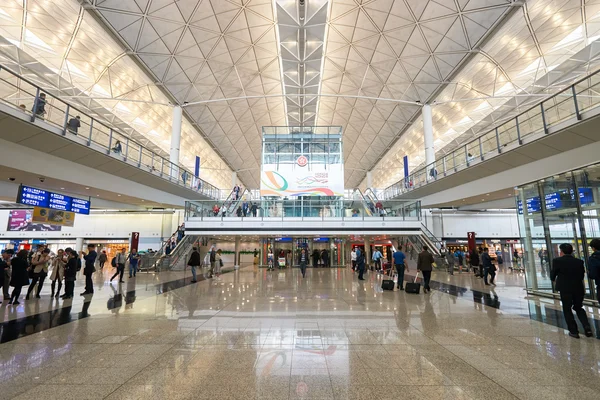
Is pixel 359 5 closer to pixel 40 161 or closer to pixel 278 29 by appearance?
pixel 278 29

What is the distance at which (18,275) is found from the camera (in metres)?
9.02

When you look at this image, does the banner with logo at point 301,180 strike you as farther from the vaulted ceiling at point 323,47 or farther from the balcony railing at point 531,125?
the balcony railing at point 531,125

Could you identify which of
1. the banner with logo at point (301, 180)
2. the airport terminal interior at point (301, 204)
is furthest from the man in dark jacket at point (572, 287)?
the banner with logo at point (301, 180)

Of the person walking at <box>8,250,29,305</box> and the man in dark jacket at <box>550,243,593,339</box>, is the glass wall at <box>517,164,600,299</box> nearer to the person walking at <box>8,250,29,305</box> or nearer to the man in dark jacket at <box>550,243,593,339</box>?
the man in dark jacket at <box>550,243,593,339</box>

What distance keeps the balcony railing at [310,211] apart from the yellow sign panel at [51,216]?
7161mm

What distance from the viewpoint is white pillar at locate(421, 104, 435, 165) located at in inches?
1093

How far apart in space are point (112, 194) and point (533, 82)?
3310 cm

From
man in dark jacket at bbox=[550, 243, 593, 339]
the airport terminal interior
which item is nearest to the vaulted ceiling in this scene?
the airport terminal interior

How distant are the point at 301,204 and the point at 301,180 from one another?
14.7ft

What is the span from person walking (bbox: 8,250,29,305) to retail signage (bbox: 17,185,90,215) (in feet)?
21.5

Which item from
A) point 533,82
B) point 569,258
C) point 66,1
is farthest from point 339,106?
point 569,258

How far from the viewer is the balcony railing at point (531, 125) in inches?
417

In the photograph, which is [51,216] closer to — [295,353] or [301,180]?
[295,353]

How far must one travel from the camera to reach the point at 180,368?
401 centimetres
